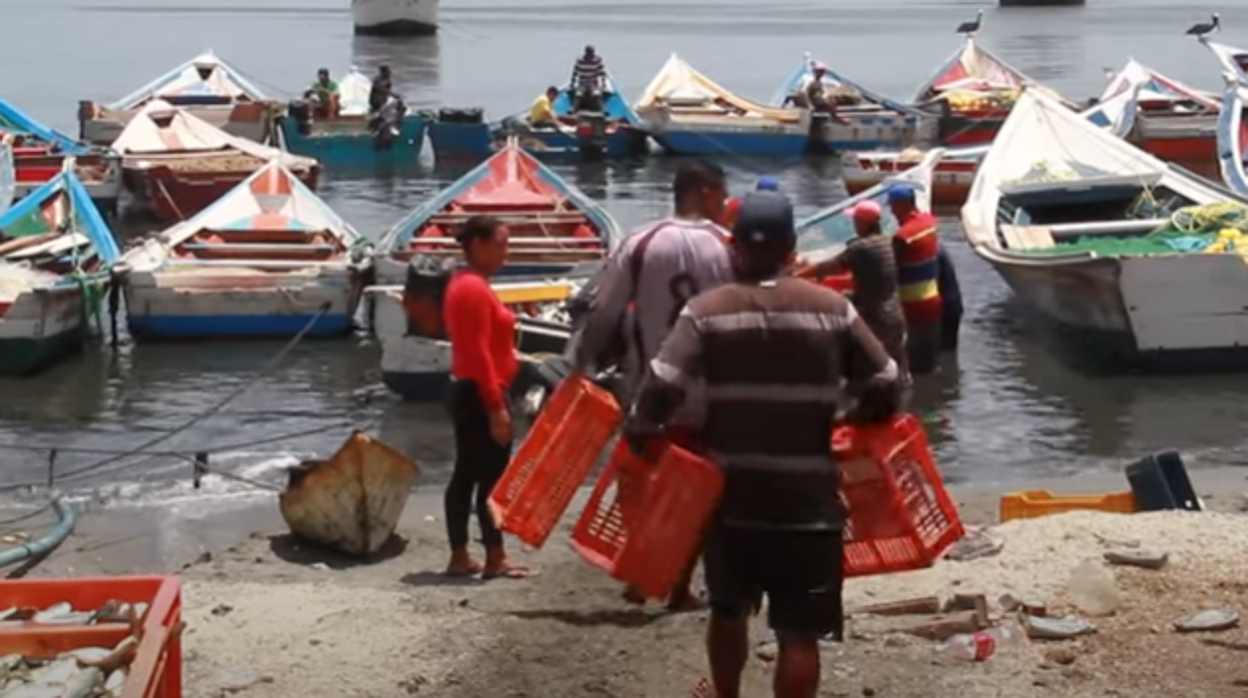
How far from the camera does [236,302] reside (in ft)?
53.6

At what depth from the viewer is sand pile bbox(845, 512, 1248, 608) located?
704cm

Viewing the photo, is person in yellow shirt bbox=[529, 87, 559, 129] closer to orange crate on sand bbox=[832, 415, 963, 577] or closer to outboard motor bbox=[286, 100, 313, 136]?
outboard motor bbox=[286, 100, 313, 136]

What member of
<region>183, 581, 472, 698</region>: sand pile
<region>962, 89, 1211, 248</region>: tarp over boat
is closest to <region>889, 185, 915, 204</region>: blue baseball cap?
<region>962, 89, 1211, 248</region>: tarp over boat

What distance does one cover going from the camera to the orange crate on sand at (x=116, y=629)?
16.0 feet

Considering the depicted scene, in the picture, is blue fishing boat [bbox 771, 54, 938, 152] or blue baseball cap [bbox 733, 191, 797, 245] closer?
blue baseball cap [bbox 733, 191, 797, 245]

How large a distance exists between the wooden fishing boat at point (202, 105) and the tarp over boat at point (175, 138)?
5.27ft

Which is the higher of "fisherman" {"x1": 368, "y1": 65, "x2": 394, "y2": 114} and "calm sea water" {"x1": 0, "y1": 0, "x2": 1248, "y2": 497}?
"fisherman" {"x1": 368, "y1": 65, "x2": 394, "y2": 114}

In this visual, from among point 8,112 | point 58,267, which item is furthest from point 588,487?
point 8,112

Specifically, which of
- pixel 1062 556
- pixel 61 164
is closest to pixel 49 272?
pixel 61 164

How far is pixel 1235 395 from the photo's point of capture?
14172mm

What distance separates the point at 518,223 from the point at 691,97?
16.0 metres

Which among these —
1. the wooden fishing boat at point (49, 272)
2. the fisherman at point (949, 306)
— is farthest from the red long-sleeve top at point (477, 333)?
the wooden fishing boat at point (49, 272)

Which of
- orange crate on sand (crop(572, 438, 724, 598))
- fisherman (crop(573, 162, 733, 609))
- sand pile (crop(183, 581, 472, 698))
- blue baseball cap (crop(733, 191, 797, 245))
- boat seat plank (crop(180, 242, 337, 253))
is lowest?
boat seat plank (crop(180, 242, 337, 253))

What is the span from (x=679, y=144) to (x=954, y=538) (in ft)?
81.7
